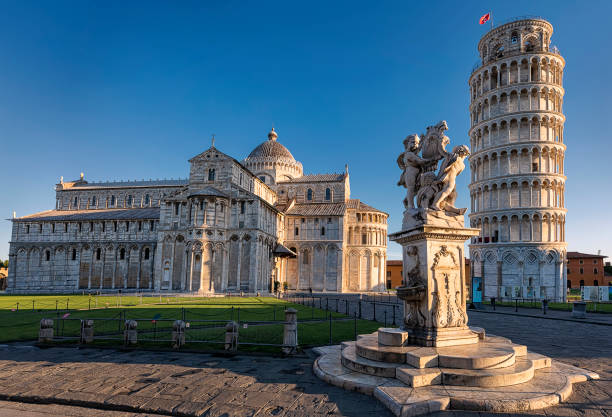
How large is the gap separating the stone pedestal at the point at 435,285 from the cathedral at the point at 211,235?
3387 centimetres

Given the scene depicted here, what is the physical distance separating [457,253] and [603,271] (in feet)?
255

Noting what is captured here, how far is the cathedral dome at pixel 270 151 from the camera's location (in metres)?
65.1

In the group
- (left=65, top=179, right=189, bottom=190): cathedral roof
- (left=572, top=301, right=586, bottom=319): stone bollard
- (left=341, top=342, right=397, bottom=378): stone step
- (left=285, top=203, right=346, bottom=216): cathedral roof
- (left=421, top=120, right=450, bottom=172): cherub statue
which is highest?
(left=65, top=179, right=189, bottom=190): cathedral roof

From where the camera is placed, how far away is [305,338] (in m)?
12.9

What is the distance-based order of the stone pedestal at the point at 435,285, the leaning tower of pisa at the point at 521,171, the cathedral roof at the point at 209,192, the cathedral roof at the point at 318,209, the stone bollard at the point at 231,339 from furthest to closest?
1. the cathedral roof at the point at 318,209
2. the leaning tower of pisa at the point at 521,171
3. the cathedral roof at the point at 209,192
4. the stone bollard at the point at 231,339
5. the stone pedestal at the point at 435,285

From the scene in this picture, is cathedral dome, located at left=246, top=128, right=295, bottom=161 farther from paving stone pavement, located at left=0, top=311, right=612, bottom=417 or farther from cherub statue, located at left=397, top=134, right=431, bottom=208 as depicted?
cherub statue, located at left=397, top=134, right=431, bottom=208

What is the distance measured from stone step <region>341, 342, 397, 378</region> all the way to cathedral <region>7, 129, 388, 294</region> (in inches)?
1316

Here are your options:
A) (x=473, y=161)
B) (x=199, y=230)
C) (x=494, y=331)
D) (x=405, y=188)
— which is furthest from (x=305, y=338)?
(x=473, y=161)

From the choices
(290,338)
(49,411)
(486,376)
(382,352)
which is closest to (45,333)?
(49,411)

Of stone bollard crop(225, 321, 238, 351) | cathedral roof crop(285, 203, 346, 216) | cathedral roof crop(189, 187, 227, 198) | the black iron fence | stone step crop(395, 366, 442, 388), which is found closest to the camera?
stone step crop(395, 366, 442, 388)

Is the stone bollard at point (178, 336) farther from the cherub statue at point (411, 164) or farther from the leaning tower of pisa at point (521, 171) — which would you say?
the leaning tower of pisa at point (521, 171)

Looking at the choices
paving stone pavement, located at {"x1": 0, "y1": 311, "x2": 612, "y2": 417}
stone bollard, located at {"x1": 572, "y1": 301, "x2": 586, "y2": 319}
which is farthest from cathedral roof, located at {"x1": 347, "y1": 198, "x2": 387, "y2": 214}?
paving stone pavement, located at {"x1": 0, "y1": 311, "x2": 612, "y2": 417}

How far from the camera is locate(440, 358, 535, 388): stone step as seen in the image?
21.7ft

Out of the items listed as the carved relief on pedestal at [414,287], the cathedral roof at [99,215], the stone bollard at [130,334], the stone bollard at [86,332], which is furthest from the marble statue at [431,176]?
the cathedral roof at [99,215]
